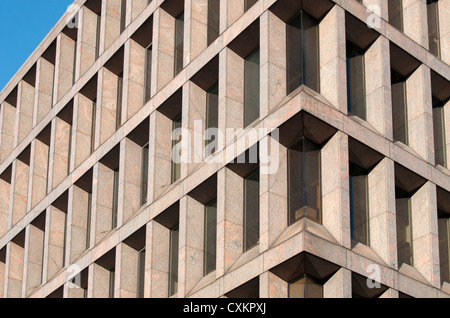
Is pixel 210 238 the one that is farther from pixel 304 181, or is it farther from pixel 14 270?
pixel 14 270

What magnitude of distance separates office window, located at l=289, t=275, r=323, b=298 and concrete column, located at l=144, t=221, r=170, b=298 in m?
7.50

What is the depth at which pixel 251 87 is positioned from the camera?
39.5 metres

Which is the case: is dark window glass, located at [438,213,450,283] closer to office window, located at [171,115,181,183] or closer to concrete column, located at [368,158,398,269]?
concrete column, located at [368,158,398,269]

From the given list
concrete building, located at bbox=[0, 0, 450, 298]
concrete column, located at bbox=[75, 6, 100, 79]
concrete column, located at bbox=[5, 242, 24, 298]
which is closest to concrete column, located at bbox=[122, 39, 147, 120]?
concrete building, located at bbox=[0, 0, 450, 298]

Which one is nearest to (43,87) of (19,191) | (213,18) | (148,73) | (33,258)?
(19,191)

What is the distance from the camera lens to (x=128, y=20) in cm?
4844

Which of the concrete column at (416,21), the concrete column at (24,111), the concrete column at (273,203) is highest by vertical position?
the concrete column at (24,111)

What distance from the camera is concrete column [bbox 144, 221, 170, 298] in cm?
4053

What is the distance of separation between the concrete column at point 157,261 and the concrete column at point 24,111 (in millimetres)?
17936

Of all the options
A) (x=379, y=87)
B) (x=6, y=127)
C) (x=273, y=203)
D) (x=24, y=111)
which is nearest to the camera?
(x=273, y=203)

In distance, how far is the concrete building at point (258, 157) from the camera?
3531 centimetres

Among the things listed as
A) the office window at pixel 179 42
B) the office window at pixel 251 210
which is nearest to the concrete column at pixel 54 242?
the office window at pixel 179 42

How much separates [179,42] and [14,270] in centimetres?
1572

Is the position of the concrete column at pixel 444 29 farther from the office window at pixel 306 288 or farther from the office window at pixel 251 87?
the office window at pixel 306 288
